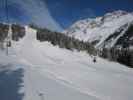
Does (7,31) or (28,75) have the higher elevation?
(7,31)

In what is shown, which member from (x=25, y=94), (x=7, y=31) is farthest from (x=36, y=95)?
(x=7, y=31)

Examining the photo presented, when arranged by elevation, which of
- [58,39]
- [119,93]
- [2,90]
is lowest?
[119,93]

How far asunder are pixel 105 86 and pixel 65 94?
18.1 ft

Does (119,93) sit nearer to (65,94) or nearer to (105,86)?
(105,86)

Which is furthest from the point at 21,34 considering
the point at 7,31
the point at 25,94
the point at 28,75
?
the point at 25,94

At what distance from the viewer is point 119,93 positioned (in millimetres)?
13930

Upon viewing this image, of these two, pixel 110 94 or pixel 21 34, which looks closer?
pixel 110 94

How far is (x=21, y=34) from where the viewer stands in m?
67.3

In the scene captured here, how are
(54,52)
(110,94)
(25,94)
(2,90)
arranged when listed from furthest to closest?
(54,52)
(110,94)
(2,90)
(25,94)

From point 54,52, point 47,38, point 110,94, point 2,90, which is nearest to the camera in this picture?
point 2,90

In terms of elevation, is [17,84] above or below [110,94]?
above

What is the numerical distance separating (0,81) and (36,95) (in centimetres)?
376

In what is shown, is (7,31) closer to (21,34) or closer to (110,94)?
(21,34)

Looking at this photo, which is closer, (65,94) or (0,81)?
(65,94)
